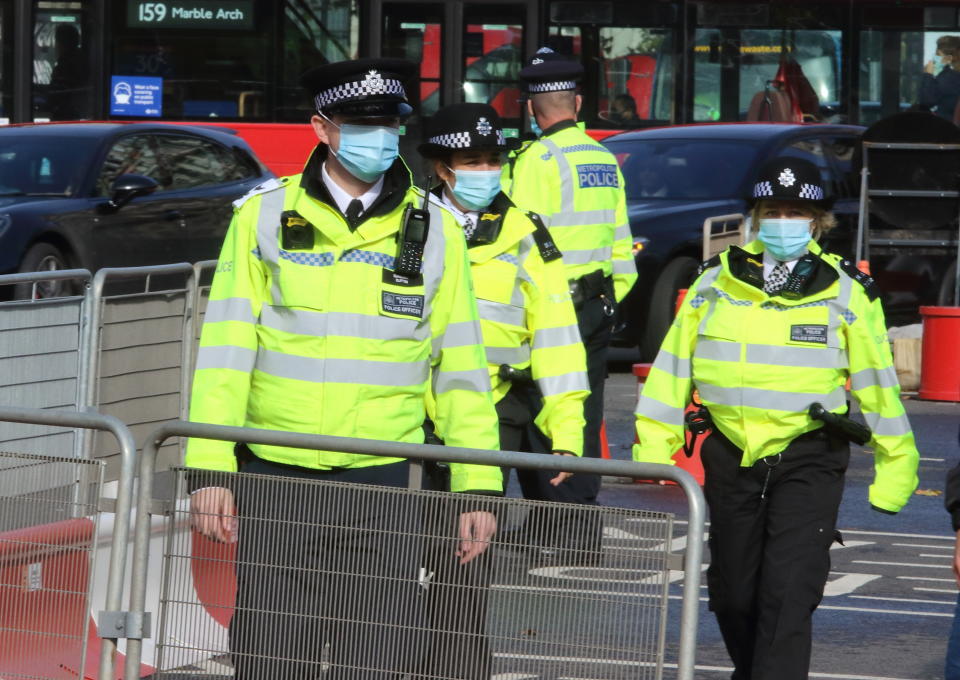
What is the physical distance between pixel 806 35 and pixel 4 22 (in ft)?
27.5

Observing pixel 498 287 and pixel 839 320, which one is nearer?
pixel 839 320

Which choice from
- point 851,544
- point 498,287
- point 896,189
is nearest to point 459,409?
point 498,287

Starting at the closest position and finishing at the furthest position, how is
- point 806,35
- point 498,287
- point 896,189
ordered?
point 498,287, point 896,189, point 806,35

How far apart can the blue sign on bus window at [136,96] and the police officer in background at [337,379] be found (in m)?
15.8

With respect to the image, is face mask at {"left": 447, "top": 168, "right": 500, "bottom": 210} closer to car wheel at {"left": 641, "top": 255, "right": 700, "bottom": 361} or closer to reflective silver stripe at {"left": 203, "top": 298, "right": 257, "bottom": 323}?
reflective silver stripe at {"left": 203, "top": 298, "right": 257, "bottom": 323}

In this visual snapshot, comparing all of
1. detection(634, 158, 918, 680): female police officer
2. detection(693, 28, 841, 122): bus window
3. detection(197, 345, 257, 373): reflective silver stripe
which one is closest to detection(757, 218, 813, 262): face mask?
detection(634, 158, 918, 680): female police officer

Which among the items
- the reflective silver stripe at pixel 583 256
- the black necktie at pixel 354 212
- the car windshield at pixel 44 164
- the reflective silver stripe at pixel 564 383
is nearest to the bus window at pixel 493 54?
the car windshield at pixel 44 164

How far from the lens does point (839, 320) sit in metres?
5.68

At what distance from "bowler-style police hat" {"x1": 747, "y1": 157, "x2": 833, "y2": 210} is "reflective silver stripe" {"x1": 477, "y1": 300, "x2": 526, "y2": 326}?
1070mm

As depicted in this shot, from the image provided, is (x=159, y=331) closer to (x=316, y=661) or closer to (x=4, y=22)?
(x=316, y=661)

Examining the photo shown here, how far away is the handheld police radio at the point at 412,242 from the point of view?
4422mm

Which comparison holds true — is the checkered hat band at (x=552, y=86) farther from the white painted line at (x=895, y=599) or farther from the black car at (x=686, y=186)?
the black car at (x=686, y=186)

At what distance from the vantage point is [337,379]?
437 centimetres

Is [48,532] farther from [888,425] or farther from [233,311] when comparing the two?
[888,425]
